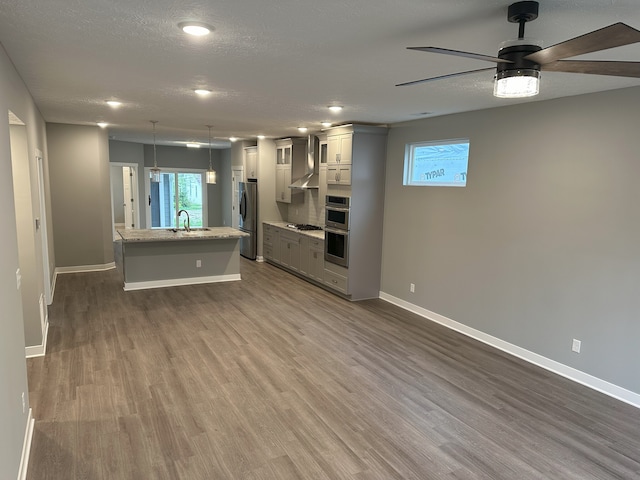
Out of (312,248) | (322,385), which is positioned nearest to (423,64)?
(322,385)

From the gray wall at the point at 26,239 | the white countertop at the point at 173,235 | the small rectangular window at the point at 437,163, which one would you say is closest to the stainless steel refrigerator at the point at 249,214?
the white countertop at the point at 173,235

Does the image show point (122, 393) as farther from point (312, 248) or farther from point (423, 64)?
point (312, 248)

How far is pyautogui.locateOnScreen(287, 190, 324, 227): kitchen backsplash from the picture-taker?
788 cm

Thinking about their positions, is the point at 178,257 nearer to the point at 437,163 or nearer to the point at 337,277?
the point at 337,277

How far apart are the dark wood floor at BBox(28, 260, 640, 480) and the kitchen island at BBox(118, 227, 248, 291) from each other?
1.23m

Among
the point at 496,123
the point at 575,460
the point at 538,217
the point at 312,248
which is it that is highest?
the point at 496,123

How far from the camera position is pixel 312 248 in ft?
23.0

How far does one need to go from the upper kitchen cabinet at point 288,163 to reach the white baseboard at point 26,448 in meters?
5.83

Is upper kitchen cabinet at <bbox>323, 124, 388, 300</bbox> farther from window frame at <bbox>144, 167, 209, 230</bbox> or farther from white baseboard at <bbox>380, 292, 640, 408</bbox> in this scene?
window frame at <bbox>144, 167, 209, 230</bbox>

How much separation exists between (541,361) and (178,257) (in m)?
5.24

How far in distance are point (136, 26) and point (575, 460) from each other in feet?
12.2

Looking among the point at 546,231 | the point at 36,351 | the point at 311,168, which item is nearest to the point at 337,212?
the point at 311,168

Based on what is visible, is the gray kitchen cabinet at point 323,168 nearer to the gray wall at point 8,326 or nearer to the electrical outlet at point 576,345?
the electrical outlet at point 576,345

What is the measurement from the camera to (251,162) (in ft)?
29.1
